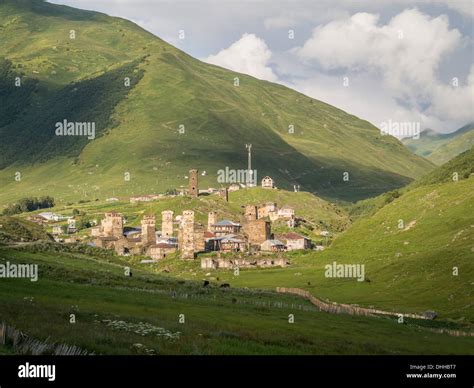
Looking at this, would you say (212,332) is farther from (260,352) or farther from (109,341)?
(109,341)

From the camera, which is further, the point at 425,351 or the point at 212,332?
the point at 425,351

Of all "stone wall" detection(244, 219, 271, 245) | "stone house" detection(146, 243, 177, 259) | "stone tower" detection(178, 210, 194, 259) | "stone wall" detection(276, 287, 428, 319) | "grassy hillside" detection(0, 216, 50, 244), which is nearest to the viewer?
"stone wall" detection(276, 287, 428, 319)

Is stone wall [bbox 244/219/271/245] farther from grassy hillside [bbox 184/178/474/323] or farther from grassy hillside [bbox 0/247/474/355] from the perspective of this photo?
grassy hillside [bbox 0/247/474/355]

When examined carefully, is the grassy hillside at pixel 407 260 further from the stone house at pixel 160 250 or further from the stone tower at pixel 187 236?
the stone house at pixel 160 250

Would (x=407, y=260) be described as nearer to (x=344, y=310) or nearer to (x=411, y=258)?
(x=411, y=258)

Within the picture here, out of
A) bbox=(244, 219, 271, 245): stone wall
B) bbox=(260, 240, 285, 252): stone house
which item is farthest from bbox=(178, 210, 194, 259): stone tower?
bbox=(260, 240, 285, 252): stone house

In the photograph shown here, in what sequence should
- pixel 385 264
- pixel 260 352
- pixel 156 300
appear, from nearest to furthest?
pixel 260 352
pixel 156 300
pixel 385 264
